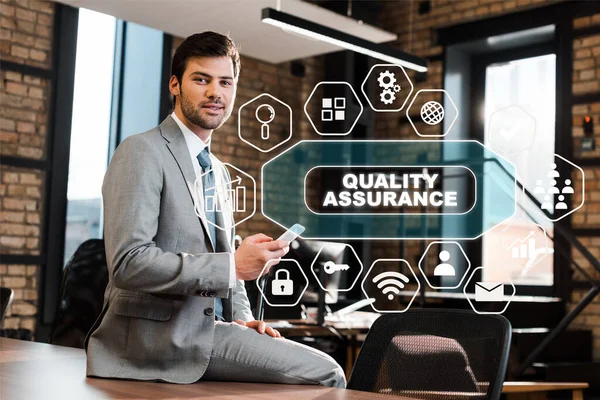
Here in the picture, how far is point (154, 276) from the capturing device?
1.47 m

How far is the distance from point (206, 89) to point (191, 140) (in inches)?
5.0

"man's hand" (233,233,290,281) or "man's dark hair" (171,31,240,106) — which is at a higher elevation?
"man's dark hair" (171,31,240,106)

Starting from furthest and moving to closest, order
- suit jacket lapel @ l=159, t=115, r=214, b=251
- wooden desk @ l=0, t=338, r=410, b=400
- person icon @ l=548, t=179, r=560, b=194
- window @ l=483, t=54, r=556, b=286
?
1. window @ l=483, t=54, r=556, b=286
2. person icon @ l=548, t=179, r=560, b=194
3. suit jacket lapel @ l=159, t=115, r=214, b=251
4. wooden desk @ l=0, t=338, r=410, b=400

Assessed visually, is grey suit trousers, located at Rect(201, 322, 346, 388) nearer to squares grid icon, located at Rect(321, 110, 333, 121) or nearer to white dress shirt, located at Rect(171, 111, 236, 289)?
white dress shirt, located at Rect(171, 111, 236, 289)

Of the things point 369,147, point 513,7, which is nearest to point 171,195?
point 369,147

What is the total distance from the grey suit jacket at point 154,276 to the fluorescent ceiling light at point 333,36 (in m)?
3.06

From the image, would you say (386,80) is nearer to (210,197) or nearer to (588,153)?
(210,197)

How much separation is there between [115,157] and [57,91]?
4203mm

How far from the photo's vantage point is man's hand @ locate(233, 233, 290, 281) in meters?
1.49

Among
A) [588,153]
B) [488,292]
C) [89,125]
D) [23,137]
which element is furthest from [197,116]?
[588,153]

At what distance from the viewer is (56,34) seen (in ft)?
18.0

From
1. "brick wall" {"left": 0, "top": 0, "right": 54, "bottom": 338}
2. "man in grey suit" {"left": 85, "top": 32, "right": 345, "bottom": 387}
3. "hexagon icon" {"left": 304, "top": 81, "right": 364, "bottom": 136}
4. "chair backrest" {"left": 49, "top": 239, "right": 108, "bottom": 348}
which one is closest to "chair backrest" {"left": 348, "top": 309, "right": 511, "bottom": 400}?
"man in grey suit" {"left": 85, "top": 32, "right": 345, "bottom": 387}

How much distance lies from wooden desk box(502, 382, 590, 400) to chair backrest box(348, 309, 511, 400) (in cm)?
106

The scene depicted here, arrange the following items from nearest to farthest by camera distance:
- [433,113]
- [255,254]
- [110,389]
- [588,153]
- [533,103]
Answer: [110,389] < [255,254] < [433,113] < [533,103] < [588,153]
